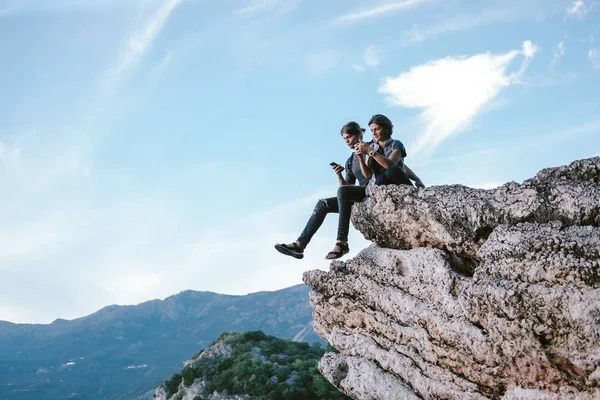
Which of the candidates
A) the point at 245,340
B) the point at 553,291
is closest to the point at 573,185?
the point at 553,291

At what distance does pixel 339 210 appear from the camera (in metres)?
9.76

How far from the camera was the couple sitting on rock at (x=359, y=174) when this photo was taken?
9555mm

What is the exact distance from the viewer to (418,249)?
360 inches

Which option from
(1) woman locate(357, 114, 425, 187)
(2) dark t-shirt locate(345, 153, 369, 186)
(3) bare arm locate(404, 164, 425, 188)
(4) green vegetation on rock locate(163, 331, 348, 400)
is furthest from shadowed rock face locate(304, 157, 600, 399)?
(4) green vegetation on rock locate(163, 331, 348, 400)

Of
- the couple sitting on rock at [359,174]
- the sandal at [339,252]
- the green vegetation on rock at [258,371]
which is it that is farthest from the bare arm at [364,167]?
the green vegetation on rock at [258,371]

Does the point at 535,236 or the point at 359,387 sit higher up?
the point at 535,236

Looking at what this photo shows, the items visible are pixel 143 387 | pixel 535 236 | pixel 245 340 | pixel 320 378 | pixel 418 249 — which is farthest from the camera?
pixel 143 387

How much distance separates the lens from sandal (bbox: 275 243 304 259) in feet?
31.6

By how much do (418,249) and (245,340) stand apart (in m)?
46.5

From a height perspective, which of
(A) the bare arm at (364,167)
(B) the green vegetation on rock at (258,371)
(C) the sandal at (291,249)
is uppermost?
(A) the bare arm at (364,167)

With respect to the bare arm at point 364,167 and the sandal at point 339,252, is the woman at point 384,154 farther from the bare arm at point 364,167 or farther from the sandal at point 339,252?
the sandal at point 339,252

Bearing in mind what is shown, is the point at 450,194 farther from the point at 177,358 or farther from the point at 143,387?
the point at 177,358

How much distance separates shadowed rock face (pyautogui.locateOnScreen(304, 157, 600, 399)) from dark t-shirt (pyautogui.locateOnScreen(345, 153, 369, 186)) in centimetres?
47

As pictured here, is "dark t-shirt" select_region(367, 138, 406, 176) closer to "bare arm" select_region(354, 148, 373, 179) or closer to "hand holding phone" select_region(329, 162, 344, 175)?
"bare arm" select_region(354, 148, 373, 179)
